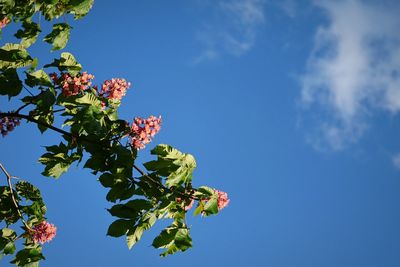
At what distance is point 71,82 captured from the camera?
4258 mm

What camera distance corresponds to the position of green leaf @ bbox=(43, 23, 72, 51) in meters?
4.76

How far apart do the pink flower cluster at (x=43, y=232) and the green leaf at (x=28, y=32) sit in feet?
8.30

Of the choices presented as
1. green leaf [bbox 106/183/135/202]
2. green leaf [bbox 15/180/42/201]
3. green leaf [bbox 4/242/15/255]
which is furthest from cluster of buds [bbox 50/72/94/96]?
green leaf [bbox 4/242/15/255]

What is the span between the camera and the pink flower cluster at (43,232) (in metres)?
4.98

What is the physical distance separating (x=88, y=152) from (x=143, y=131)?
72 centimetres

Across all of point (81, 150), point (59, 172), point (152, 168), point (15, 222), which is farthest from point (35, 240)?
point (152, 168)

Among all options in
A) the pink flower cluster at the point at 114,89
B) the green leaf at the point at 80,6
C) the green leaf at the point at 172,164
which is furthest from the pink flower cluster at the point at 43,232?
the green leaf at the point at 80,6

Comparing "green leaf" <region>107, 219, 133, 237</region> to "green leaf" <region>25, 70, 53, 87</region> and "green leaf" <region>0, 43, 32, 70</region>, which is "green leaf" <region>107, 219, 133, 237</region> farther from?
"green leaf" <region>0, 43, 32, 70</region>

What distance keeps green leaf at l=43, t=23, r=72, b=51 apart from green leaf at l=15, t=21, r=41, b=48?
0.53 feet

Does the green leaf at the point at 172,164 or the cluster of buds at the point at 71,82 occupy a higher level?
the cluster of buds at the point at 71,82

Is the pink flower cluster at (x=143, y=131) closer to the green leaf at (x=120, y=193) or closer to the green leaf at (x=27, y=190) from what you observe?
the green leaf at (x=120, y=193)

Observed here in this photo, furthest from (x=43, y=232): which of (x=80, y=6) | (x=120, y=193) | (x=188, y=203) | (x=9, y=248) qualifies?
(x=80, y=6)

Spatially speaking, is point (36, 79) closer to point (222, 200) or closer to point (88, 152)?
point (88, 152)

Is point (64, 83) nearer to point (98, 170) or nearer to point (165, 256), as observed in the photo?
point (98, 170)
